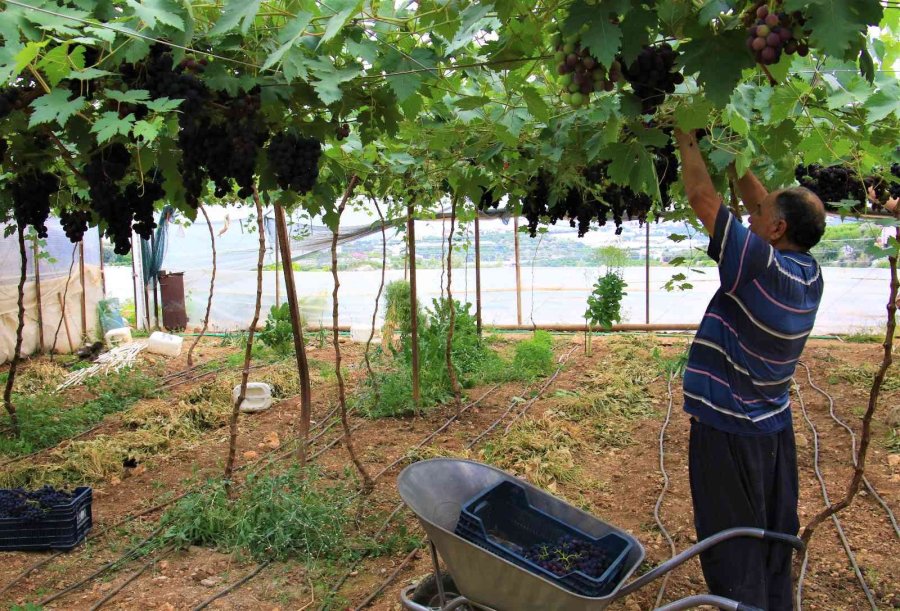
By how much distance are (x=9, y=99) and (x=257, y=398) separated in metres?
5.01

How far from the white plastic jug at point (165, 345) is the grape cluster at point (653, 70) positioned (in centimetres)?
885

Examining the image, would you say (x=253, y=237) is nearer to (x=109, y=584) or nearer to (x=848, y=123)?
(x=109, y=584)

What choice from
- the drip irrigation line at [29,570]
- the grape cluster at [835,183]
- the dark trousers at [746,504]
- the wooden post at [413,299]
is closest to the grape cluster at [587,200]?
the grape cluster at [835,183]

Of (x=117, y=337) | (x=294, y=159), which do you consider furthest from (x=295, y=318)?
(x=117, y=337)

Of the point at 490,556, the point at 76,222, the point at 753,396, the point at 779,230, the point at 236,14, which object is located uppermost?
the point at 236,14

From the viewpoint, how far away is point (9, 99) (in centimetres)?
209

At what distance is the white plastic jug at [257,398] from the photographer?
6770 mm

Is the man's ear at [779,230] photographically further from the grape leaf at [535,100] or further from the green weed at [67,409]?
the green weed at [67,409]

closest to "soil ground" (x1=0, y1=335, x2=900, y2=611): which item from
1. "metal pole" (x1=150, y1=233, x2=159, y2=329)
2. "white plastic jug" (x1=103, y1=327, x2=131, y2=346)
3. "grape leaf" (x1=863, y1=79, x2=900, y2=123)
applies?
"grape leaf" (x1=863, y1=79, x2=900, y2=123)

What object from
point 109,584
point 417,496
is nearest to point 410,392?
point 109,584

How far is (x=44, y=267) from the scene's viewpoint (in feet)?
32.7

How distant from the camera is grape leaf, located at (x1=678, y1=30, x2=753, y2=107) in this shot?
1.47 m

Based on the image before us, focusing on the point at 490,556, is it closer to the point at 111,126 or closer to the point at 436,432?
the point at 111,126

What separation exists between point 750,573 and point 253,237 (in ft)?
37.6
